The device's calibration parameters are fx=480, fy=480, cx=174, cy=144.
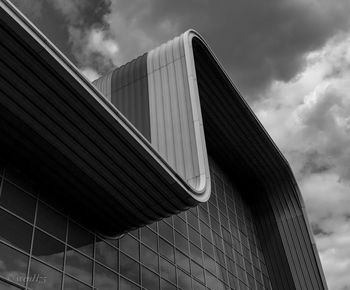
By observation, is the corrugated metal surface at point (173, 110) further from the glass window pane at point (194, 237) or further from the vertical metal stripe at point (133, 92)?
the glass window pane at point (194, 237)

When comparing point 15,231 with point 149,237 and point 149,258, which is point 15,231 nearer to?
point 149,258

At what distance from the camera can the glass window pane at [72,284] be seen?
12.8 metres

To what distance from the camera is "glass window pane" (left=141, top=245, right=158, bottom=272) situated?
55.5 ft

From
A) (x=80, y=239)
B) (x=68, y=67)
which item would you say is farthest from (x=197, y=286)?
(x=68, y=67)

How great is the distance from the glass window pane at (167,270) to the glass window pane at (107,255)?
2.88 m

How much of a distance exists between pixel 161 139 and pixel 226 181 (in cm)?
1398

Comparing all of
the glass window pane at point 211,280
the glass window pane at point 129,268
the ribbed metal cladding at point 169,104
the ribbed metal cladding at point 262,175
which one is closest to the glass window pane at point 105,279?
the glass window pane at point 129,268

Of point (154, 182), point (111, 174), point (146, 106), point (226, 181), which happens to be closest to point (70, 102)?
point (111, 174)

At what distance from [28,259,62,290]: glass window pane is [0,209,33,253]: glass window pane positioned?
20.4 inches

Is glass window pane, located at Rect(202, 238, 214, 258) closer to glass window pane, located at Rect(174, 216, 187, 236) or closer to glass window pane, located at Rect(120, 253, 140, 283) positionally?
glass window pane, located at Rect(174, 216, 187, 236)

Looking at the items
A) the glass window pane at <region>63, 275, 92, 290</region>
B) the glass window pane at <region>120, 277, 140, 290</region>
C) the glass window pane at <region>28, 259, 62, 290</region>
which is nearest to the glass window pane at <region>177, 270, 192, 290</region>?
the glass window pane at <region>120, 277, 140, 290</region>

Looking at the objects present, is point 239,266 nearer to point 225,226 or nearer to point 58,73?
point 225,226

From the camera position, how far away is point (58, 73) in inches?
437

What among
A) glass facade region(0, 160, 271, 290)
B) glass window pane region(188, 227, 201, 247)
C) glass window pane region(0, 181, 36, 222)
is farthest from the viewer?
glass window pane region(188, 227, 201, 247)
